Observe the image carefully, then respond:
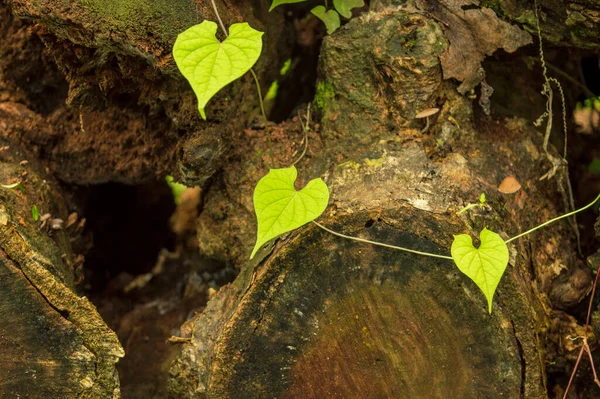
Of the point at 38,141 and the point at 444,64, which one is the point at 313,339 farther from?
the point at 38,141

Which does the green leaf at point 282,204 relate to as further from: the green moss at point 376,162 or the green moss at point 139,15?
the green moss at point 139,15

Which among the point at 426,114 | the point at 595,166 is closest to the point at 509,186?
the point at 426,114

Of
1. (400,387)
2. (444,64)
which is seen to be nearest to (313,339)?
(400,387)

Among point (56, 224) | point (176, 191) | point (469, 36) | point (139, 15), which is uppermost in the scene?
point (139, 15)

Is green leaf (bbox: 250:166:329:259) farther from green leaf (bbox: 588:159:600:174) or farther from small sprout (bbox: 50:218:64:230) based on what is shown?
green leaf (bbox: 588:159:600:174)

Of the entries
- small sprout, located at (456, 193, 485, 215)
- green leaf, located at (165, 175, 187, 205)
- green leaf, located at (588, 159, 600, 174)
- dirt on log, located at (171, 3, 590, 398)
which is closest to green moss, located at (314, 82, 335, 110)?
dirt on log, located at (171, 3, 590, 398)

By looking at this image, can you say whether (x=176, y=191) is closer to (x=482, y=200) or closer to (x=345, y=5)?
(x=345, y=5)

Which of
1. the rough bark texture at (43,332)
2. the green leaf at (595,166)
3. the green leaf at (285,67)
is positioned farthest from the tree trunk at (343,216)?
the green leaf at (595,166)
